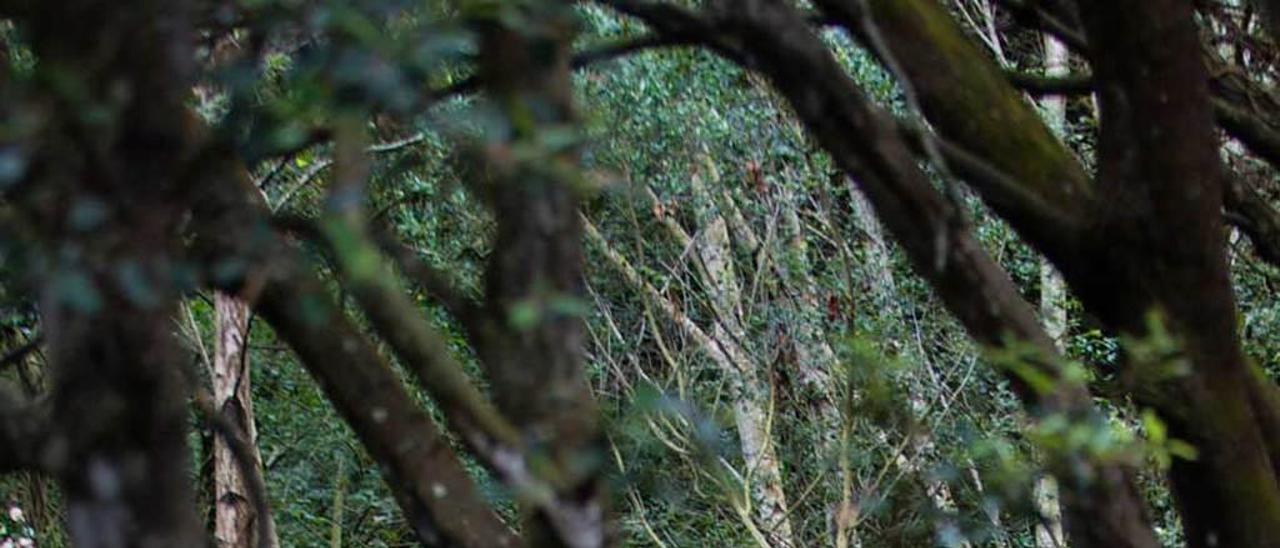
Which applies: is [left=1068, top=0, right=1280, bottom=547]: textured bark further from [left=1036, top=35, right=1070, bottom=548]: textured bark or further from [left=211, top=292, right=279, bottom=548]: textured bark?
[left=211, top=292, right=279, bottom=548]: textured bark

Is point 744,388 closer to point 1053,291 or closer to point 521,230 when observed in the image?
point 1053,291

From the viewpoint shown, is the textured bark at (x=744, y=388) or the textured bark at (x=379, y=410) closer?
the textured bark at (x=379, y=410)

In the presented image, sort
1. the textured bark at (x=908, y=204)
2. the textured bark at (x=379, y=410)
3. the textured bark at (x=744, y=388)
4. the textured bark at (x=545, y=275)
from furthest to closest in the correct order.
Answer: the textured bark at (x=744, y=388), the textured bark at (x=908, y=204), the textured bark at (x=379, y=410), the textured bark at (x=545, y=275)

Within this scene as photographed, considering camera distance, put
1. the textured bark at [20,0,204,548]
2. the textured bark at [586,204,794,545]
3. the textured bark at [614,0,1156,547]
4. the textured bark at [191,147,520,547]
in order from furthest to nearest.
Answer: the textured bark at [586,204,794,545], the textured bark at [614,0,1156,547], the textured bark at [191,147,520,547], the textured bark at [20,0,204,548]

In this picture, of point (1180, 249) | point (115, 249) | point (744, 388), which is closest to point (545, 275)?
point (115, 249)

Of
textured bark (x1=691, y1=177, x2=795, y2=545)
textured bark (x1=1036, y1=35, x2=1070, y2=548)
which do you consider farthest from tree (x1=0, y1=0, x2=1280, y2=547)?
textured bark (x1=1036, y1=35, x2=1070, y2=548)

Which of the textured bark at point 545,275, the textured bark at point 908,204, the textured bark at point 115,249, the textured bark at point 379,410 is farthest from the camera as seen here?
the textured bark at point 908,204

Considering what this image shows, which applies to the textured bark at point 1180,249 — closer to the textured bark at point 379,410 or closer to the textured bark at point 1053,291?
the textured bark at point 379,410

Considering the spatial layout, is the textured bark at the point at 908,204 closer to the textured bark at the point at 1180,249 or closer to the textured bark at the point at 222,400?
the textured bark at the point at 1180,249


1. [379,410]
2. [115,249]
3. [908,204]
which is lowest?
[115,249]

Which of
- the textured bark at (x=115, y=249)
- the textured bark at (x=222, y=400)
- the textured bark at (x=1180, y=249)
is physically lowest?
the textured bark at (x=115, y=249)

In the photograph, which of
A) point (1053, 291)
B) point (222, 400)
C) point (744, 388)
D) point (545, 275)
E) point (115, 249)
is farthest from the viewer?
point (1053, 291)

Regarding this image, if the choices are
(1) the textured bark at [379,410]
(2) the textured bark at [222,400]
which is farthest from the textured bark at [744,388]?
(1) the textured bark at [379,410]

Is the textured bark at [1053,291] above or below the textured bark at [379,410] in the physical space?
above
